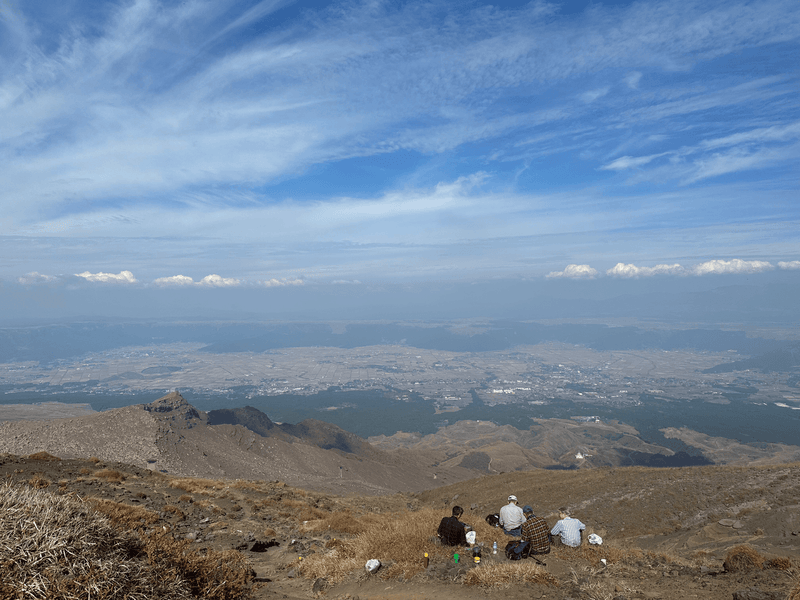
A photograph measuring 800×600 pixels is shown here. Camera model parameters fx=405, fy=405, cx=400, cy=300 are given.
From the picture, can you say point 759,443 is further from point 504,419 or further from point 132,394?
point 132,394

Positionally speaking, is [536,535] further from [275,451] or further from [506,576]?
[275,451]

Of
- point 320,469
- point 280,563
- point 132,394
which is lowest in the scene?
point 132,394

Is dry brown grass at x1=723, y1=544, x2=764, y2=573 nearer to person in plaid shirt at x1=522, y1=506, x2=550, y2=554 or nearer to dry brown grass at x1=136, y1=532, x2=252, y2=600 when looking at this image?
person in plaid shirt at x1=522, y1=506, x2=550, y2=554

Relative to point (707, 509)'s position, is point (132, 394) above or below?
below

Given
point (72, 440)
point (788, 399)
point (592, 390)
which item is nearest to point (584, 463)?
point (72, 440)

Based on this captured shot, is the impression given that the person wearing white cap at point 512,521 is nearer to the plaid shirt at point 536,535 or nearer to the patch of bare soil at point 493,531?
the patch of bare soil at point 493,531

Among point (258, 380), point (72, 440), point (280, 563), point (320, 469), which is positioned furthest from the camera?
point (258, 380)

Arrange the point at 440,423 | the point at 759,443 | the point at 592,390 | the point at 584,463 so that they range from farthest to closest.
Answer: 1. the point at 592,390
2. the point at 440,423
3. the point at 759,443
4. the point at 584,463
